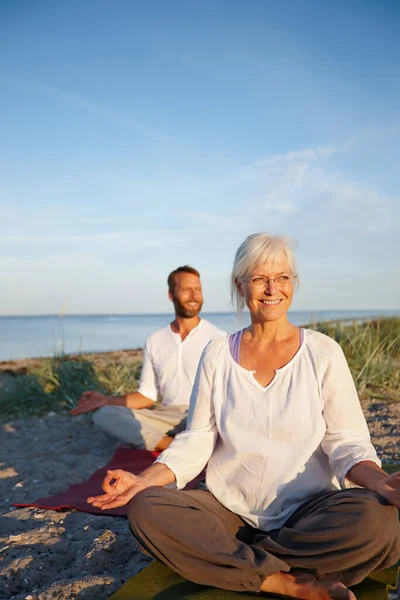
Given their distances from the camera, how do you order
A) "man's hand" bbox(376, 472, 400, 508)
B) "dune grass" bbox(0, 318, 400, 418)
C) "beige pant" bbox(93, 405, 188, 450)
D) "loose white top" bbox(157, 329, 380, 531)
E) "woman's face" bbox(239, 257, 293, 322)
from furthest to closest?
"dune grass" bbox(0, 318, 400, 418) → "beige pant" bbox(93, 405, 188, 450) → "woman's face" bbox(239, 257, 293, 322) → "loose white top" bbox(157, 329, 380, 531) → "man's hand" bbox(376, 472, 400, 508)

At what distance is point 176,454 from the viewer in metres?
2.16

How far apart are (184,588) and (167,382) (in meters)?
2.38

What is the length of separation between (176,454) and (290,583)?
0.61 metres

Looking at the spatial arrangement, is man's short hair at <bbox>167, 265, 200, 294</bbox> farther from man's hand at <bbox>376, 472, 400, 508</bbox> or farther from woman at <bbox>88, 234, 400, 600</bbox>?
man's hand at <bbox>376, 472, 400, 508</bbox>

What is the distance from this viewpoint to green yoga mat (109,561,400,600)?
1902mm

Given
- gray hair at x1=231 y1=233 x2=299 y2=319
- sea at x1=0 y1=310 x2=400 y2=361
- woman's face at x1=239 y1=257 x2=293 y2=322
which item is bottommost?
sea at x1=0 y1=310 x2=400 y2=361

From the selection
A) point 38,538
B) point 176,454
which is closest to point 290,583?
point 176,454

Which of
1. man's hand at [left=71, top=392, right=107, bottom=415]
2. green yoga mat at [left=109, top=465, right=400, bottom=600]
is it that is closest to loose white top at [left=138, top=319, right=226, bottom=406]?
man's hand at [left=71, top=392, right=107, bottom=415]

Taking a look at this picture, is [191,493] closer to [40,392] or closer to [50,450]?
[50,450]

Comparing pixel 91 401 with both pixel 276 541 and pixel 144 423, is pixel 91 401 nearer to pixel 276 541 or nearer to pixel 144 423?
pixel 144 423

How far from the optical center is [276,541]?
196 centimetres

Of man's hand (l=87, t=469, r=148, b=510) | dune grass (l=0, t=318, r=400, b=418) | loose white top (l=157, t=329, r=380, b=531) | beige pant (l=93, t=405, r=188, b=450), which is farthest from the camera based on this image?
dune grass (l=0, t=318, r=400, b=418)

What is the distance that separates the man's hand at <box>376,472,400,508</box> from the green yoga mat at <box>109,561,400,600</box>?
1.30 ft

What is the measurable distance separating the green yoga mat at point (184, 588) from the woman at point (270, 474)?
49 mm
